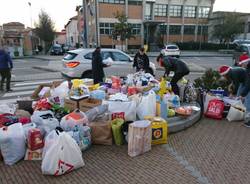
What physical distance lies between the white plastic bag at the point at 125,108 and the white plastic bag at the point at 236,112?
259 centimetres

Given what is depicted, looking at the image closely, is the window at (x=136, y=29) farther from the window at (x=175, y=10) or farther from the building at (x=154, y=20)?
the window at (x=175, y=10)

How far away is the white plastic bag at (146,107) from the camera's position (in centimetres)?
504

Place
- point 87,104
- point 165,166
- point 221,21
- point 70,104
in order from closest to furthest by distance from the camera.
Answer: point 165,166 < point 87,104 < point 70,104 < point 221,21

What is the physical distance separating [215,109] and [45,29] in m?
40.6

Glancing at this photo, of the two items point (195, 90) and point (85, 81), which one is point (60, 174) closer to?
point (85, 81)

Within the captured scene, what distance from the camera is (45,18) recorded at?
4253 centimetres

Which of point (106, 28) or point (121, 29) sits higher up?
point (106, 28)

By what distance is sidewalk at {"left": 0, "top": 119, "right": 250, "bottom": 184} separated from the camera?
11.3 ft

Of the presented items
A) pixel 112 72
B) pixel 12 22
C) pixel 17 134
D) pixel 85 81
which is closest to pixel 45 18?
pixel 12 22

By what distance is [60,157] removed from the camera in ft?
11.3

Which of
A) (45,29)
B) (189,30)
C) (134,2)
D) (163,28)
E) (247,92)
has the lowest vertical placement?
(247,92)

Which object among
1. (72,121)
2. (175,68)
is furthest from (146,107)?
(175,68)

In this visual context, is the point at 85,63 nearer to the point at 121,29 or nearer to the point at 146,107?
the point at 146,107

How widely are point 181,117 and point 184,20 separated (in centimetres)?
4400
